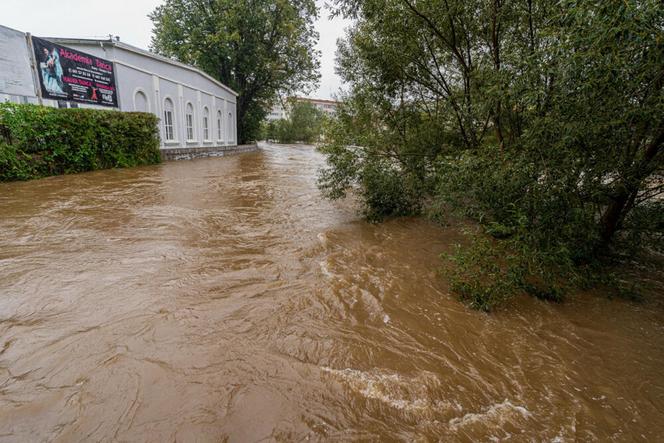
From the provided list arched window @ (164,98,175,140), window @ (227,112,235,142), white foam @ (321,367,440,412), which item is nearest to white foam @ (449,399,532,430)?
white foam @ (321,367,440,412)

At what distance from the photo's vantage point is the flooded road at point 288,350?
2129mm

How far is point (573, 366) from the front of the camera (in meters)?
2.91

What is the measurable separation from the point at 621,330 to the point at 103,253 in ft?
22.5

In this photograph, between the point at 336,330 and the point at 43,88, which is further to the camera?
the point at 43,88

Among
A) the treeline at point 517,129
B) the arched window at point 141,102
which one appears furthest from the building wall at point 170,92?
the treeline at point 517,129

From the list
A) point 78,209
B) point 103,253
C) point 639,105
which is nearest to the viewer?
point 639,105

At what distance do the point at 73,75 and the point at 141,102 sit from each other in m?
4.91

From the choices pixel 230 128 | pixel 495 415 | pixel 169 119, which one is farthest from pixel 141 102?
pixel 495 415

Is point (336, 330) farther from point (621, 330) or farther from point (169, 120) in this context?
point (169, 120)

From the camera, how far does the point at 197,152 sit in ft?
66.1

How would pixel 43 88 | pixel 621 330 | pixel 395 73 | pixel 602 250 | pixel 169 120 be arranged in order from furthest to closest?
pixel 169 120 < pixel 43 88 < pixel 395 73 < pixel 602 250 < pixel 621 330

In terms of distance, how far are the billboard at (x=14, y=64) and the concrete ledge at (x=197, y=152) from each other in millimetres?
6984

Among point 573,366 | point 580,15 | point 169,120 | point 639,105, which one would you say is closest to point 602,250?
point 639,105

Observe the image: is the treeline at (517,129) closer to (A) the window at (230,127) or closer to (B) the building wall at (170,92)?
(B) the building wall at (170,92)
